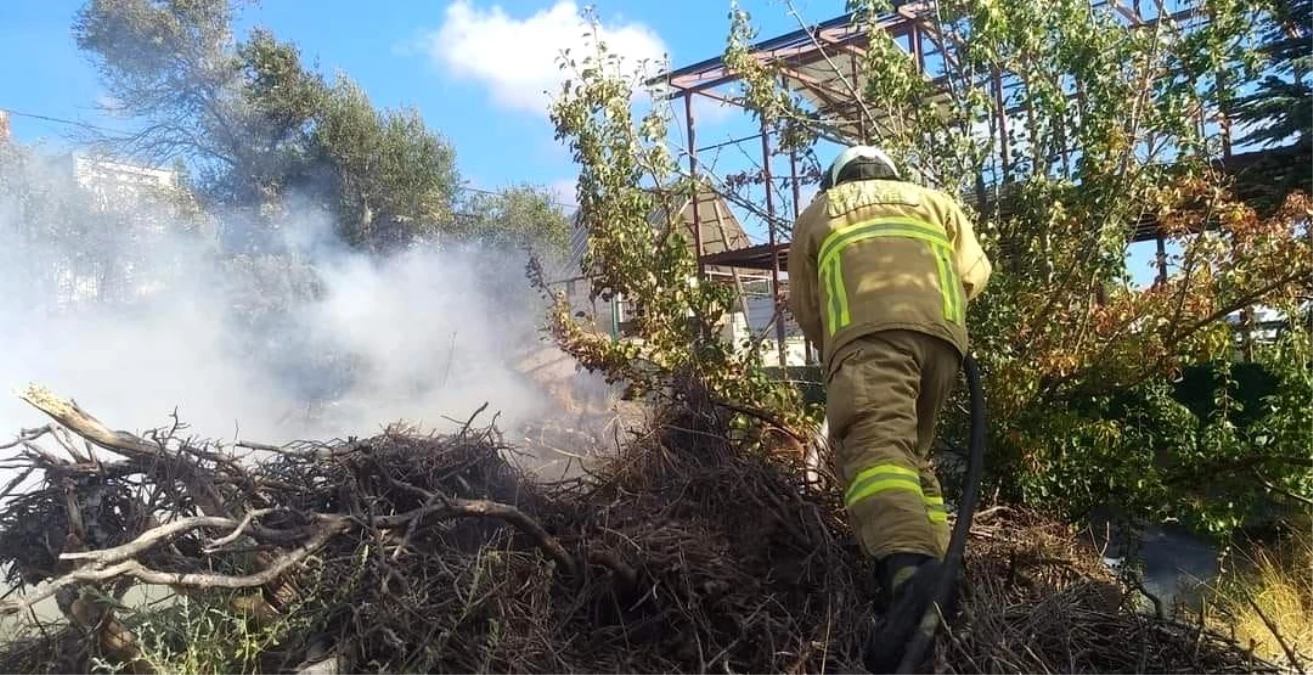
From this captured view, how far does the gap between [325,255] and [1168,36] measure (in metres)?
11.2

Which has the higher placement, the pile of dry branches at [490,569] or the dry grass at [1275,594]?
the pile of dry branches at [490,569]

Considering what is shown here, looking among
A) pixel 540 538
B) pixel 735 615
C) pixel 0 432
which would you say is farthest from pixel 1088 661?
pixel 0 432

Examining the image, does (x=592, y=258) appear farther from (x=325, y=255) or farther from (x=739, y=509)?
(x=325, y=255)

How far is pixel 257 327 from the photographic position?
12.3m

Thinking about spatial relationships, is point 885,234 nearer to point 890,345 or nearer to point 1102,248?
point 890,345

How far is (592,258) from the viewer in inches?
167

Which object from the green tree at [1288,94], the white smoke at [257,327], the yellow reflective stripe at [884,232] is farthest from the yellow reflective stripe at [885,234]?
the white smoke at [257,327]

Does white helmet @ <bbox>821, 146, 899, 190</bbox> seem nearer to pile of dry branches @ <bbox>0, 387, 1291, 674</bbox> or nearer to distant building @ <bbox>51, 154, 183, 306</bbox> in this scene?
pile of dry branches @ <bbox>0, 387, 1291, 674</bbox>

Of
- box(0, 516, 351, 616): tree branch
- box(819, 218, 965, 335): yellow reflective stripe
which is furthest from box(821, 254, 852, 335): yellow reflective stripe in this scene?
box(0, 516, 351, 616): tree branch

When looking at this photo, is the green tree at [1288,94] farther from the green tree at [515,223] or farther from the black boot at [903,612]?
the green tree at [515,223]

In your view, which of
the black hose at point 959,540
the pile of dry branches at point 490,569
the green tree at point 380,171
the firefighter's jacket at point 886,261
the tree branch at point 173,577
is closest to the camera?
the tree branch at point 173,577

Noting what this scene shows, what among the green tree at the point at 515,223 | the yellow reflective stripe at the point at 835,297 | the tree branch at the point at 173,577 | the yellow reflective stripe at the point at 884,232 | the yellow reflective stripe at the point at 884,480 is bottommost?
the yellow reflective stripe at the point at 884,480

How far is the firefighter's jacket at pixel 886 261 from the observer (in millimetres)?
2785

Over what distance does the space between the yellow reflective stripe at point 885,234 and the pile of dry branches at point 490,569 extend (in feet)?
2.20
